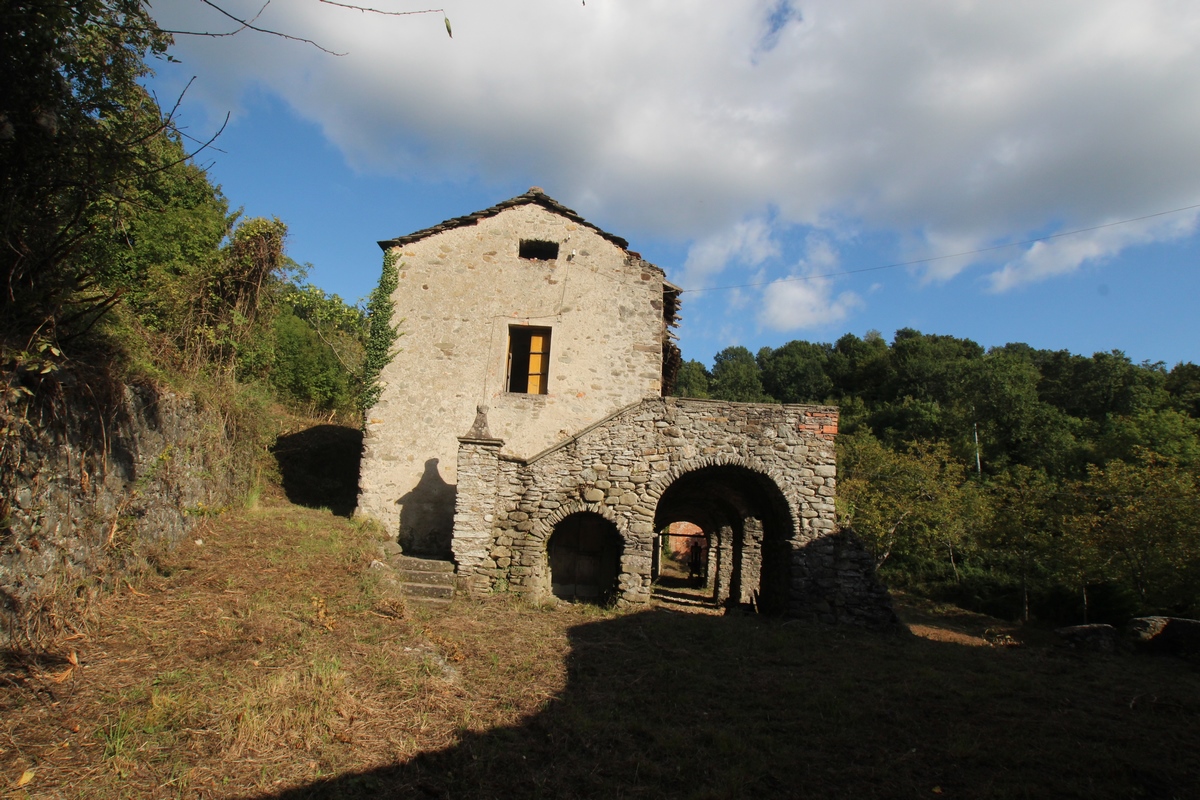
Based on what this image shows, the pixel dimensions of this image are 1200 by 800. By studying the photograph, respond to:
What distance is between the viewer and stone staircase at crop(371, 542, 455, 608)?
10172 millimetres

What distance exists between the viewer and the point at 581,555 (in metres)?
14.7

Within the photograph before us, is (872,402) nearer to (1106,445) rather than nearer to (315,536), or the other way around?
(1106,445)

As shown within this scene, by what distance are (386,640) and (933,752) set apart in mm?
6008

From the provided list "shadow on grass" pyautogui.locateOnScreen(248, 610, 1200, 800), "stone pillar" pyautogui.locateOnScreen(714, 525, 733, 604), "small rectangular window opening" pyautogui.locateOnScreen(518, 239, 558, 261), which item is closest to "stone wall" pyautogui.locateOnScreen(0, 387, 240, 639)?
"shadow on grass" pyautogui.locateOnScreen(248, 610, 1200, 800)

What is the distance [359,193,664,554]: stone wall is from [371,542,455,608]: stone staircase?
1.95m

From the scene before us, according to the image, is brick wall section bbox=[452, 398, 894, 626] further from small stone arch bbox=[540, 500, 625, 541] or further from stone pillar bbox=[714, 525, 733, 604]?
stone pillar bbox=[714, 525, 733, 604]

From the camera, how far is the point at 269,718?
5.42 meters

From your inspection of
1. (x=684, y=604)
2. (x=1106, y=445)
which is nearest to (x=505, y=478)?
(x=684, y=604)

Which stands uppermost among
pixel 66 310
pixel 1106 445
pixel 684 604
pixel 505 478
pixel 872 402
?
pixel 872 402

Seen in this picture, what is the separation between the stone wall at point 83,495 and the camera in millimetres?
5668

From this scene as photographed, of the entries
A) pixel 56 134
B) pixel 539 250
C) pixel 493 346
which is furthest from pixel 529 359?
pixel 56 134

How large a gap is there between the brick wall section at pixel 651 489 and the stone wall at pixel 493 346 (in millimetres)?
2031

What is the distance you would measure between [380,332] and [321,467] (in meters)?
4.41

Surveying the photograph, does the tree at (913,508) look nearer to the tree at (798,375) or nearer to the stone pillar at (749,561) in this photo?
the stone pillar at (749,561)
